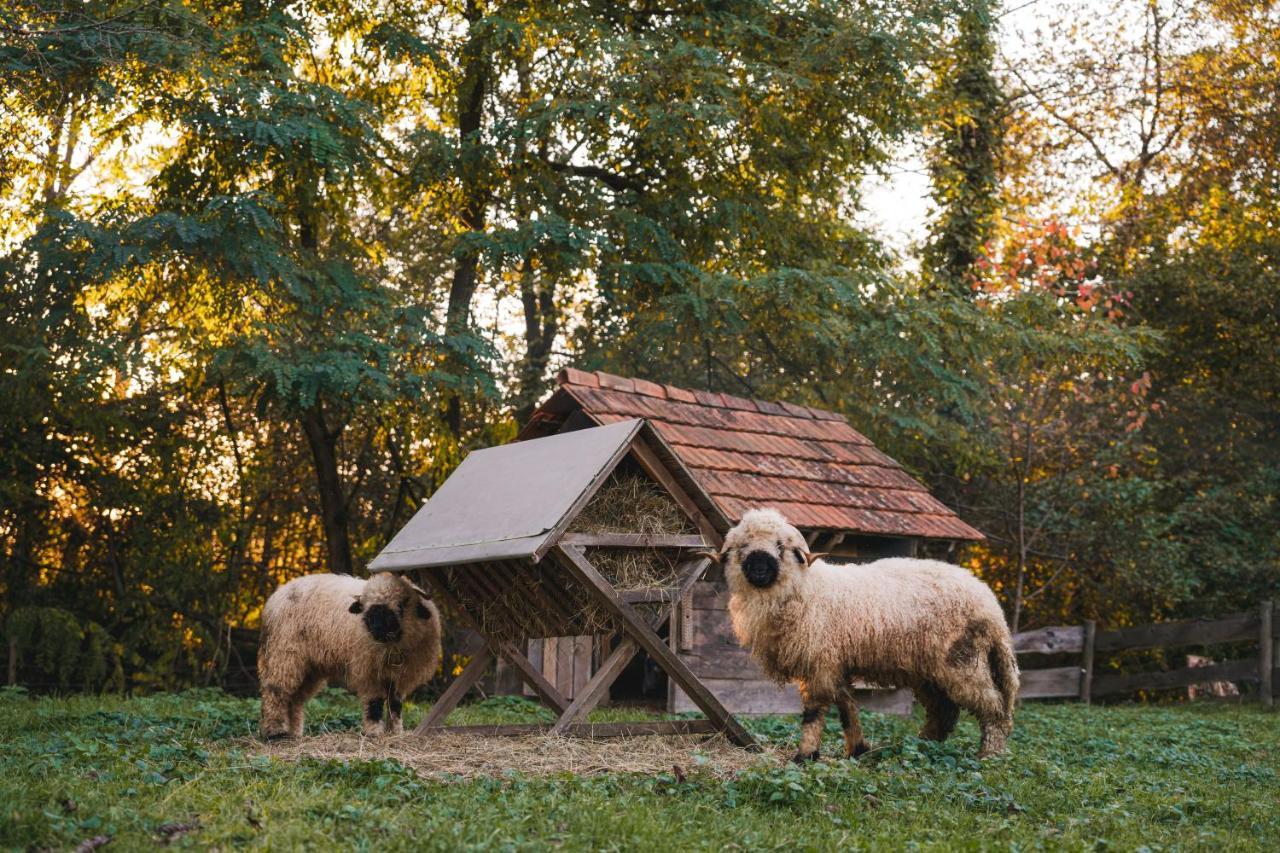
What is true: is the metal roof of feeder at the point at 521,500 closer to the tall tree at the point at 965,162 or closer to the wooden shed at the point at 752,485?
the wooden shed at the point at 752,485

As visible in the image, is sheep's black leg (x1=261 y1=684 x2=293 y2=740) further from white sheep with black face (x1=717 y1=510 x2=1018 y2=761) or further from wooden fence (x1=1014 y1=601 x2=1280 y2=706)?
wooden fence (x1=1014 y1=601 x2=1280 y2=706)

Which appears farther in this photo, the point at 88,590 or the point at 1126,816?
the point at 88,590

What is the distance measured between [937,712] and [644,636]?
8.97 ft

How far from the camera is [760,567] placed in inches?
349

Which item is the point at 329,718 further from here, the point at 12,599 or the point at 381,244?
the point at 381,244

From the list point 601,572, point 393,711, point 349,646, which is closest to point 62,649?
point 393,711

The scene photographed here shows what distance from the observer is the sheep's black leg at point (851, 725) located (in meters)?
9.23

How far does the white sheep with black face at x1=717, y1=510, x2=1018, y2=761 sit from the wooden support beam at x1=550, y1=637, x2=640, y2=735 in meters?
0.85

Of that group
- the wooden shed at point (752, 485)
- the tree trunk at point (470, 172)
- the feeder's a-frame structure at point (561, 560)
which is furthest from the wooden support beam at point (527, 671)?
the tree trunk at point (470, 172)

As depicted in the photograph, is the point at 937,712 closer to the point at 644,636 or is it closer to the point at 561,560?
the point at 644,636

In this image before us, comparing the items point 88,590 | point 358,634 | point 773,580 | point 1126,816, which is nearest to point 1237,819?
point 1126,816

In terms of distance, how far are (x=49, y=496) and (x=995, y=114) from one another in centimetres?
1712

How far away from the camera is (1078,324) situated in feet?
60.1

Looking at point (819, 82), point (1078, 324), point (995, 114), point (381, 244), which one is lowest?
point (1078, 324)
